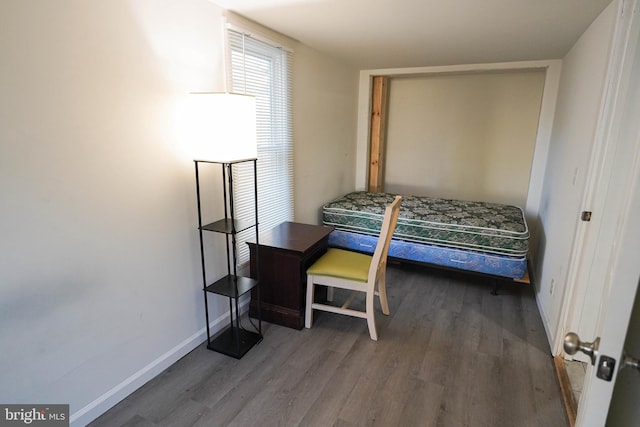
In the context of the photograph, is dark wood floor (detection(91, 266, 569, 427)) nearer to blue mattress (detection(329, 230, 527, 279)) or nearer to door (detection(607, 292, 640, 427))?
blue mattress (detection(329, 230, 527, 279))

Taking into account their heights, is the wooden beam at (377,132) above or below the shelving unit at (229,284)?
above

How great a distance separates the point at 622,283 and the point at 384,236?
1.49 meters

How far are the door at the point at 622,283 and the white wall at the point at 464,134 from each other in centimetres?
237

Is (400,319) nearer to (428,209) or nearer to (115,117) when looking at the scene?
(428,209)

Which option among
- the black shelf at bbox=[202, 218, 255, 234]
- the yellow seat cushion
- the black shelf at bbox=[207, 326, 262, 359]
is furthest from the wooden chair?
the black shelf at bbox=[202, 218, 255, 234]

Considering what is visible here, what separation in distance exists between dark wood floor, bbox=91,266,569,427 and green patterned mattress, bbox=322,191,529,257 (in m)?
0.60

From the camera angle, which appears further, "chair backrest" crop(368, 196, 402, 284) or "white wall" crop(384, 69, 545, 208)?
"white wall" crop(384, 69, 545, 208)

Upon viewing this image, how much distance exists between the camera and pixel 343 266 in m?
2.45

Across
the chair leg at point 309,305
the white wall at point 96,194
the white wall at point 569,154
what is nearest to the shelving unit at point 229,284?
the white wall at point 96,194

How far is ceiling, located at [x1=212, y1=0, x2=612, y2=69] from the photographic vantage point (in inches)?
78.6

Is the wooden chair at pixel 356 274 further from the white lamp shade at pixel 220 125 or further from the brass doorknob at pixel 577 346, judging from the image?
the brass doorknob at pixel 577 346

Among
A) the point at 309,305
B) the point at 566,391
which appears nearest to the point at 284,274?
the point at 309,305

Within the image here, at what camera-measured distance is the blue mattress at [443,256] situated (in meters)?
2.92

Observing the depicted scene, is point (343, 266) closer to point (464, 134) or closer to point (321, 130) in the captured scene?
point (321, 130)
